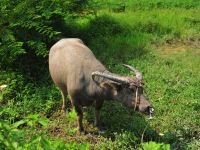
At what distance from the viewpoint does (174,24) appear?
10523mm

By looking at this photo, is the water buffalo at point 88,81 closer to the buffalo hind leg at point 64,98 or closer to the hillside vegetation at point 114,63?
the buffalo hind leg at point 64,98

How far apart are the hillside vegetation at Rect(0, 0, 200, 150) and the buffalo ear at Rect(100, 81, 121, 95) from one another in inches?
28.0

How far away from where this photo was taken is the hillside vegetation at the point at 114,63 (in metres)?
6.65

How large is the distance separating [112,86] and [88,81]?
16.3 inches

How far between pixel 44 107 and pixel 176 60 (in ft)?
9.90

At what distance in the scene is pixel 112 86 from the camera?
6066 mm

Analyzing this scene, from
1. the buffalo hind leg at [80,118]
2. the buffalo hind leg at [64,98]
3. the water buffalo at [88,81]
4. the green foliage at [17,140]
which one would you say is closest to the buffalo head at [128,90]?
the water buffalo at [88,81]

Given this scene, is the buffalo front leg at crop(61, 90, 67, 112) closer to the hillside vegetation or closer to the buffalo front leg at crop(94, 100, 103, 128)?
the hillside vegetation

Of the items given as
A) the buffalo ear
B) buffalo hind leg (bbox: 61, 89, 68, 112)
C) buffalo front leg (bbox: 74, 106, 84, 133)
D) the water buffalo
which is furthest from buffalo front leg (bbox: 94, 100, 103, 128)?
buffalo hind leg (bbox: 61, 89, 68, 112)

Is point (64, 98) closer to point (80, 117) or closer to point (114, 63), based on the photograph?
point (80, 117)

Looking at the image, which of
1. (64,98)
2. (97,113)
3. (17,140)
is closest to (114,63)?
(64,98)

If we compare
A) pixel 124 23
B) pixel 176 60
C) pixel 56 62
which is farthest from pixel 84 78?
pixel 124 23

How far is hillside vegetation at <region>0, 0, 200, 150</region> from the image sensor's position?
665cm

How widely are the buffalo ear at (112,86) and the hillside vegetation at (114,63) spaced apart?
71 cm
